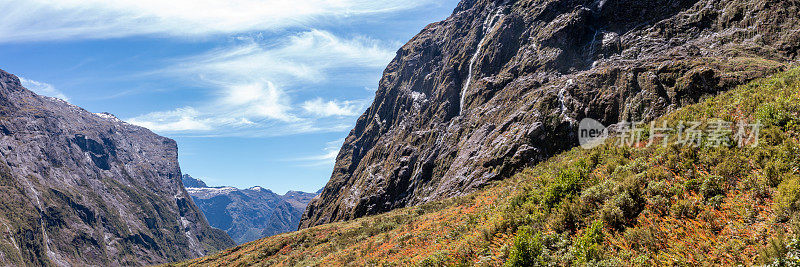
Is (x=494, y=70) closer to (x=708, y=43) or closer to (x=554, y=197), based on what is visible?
(x=708, y=43)

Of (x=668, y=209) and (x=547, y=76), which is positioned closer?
(x=668, y=209)

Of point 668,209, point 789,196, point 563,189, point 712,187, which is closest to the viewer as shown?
point 789,196

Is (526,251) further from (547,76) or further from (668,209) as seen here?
(547,76)

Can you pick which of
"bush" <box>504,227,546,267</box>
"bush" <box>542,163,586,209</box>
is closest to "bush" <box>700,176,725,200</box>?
"bush" <box>542,163,586,209</box>

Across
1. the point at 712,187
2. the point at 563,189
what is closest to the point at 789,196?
the point at 712,187

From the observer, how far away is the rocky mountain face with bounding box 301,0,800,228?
160ft

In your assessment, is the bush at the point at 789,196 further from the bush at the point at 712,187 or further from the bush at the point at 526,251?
the bush at the point at 526,251

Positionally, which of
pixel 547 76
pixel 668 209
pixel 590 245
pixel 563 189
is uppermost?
pixel 547 76

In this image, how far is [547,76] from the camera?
76125mm

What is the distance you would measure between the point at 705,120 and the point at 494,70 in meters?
89.7

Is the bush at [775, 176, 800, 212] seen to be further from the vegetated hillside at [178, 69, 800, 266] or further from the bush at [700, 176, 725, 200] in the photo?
the bush at [700, 176, 725, 200]

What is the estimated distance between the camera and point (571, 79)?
215 feet

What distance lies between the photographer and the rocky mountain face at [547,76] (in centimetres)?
4862

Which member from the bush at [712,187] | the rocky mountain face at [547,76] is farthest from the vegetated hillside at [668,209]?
the rocky mountain face at [547,76]
